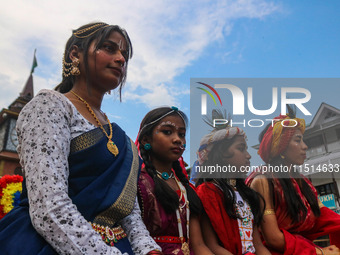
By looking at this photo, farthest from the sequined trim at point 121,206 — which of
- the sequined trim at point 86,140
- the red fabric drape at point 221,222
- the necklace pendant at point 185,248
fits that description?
the red fabric drape at point 221,222

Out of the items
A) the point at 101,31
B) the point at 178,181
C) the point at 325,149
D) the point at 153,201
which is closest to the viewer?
the point at 101,31

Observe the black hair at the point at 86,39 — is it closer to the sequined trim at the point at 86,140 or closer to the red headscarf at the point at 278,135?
the sequined trim at the point at 86,140

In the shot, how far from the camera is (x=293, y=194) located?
3.90 meters

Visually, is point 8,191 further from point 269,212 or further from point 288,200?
point 288,200

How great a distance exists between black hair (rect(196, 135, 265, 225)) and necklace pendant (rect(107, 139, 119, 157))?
1.99m

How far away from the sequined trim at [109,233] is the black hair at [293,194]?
2692 millimetres

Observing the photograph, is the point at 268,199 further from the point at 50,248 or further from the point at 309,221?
the point at 50,248

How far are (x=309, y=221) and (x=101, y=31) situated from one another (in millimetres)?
3296

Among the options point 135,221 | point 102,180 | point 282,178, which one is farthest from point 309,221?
point 102,180

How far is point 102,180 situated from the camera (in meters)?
1.58

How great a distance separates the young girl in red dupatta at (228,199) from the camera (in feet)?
10.7

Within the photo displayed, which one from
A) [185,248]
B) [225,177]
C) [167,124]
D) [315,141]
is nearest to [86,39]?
[167,124]

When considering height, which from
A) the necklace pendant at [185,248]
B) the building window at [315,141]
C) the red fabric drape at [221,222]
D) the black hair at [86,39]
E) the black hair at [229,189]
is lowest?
the necklace pendant at [185,248]

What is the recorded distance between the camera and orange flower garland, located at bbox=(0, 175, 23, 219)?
14.4 feet
